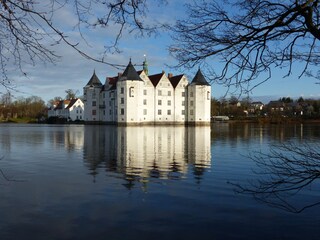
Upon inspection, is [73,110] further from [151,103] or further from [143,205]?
[143,205]

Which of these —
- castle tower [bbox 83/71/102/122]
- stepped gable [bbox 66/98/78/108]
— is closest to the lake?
castle tower [bbox 83/71/102/122]

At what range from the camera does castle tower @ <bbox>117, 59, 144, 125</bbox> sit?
69562 mm

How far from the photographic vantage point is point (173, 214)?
23.0 feet

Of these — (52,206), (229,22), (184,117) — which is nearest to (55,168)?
(52,206)

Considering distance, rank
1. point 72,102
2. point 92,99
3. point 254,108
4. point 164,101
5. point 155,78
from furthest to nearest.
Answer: point 254,108
point 72,102
point 92,99
point 155,78
point 164,101

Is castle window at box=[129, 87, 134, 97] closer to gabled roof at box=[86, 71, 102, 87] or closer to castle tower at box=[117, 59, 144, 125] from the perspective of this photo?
castle tower at box=[117, 59, 144, 125]

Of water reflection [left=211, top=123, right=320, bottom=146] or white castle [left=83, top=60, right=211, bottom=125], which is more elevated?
white castle [left=83, top=60, right=211, bottom=125]

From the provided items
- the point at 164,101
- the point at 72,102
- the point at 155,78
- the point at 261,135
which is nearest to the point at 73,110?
the point at 72,102

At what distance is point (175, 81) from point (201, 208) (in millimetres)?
72245

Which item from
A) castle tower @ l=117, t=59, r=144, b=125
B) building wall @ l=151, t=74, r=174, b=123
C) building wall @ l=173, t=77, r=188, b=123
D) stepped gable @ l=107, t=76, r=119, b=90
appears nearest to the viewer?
castle tower @ l=117, t=59, r=144, b=125

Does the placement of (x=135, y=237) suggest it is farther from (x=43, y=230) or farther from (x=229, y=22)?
(x=229, y=22)

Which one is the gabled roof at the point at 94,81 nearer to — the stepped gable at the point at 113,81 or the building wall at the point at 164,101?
the stepped gable at the point at 113,81

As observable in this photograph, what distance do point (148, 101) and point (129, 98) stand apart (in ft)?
16.9

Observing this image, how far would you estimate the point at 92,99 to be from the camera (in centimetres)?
8325
